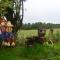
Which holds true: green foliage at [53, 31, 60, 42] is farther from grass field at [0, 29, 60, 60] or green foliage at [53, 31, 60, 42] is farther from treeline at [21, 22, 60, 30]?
grass field at [0, 29, 60, 60]

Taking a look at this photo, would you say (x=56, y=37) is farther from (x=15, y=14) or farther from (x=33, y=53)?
(x=33, y=53)

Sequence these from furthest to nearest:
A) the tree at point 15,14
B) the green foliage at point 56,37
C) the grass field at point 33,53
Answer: the green foliage at point 56,37 < the tree at point 15,14 < the grass field at point 33,53

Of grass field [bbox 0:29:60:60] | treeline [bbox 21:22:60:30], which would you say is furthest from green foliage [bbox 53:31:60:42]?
grass field [bbox 0:29:60:60]

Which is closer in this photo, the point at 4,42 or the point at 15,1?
the point at 4,42

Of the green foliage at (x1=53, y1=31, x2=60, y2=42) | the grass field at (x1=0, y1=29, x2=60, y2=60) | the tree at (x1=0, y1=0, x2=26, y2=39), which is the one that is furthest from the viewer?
the green foliage at (x1=53, y1=31, x2=60, y2=42)

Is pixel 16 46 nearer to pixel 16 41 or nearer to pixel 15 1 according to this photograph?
pixel 16 41

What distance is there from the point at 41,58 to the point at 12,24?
188 inches

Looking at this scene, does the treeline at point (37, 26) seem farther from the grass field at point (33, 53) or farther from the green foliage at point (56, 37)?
the grass field at point (33, 53)

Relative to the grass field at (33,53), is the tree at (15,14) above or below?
above

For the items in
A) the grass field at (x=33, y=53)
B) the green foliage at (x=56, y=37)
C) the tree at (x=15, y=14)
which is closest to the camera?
the grass field at (x=33, y=53)

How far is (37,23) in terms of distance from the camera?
21391mm

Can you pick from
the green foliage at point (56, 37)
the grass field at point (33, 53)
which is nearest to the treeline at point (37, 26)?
the green foliage at point (56, 37)

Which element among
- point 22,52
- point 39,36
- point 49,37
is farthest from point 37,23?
point 22,52

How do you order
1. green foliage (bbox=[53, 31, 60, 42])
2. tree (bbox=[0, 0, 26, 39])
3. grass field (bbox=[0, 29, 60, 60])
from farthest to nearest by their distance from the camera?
green foliage (bbox=[53, 31, 60, 42])
tree (bbox=[0, 0, 26, 39])
grass field (bbox=[0, 29, 60, 60])
